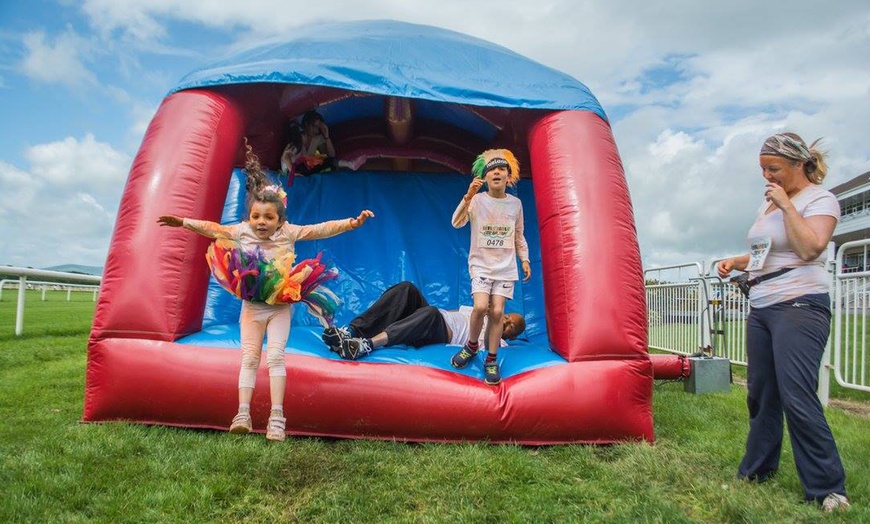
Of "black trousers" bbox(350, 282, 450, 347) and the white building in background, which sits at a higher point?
the white building in background

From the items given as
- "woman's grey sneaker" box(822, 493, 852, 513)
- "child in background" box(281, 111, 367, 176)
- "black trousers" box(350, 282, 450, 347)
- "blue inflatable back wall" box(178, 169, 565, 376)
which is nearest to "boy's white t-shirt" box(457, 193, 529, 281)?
"black trousers" box(350, 282, 450, 347)

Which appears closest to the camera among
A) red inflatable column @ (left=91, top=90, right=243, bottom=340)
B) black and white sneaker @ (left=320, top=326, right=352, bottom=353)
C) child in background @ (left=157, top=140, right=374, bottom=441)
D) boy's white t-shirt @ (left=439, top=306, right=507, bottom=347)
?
child in background @ (left=157, top=140, right=374, bottom=441)

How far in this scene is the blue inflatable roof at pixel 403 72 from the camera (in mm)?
3406

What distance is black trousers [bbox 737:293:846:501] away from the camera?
200cm

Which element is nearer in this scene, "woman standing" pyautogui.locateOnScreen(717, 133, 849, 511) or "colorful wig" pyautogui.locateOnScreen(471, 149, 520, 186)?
"woman standing" pyautogui.locateOnScreen(717, 133, 849, 511)

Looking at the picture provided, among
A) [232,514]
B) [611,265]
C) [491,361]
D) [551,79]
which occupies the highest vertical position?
[551,79]

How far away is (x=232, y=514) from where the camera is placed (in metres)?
1.97

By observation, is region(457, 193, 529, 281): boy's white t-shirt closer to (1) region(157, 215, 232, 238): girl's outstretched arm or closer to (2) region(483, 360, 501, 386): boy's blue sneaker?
(2) region(483, 360, 501, 386): boy's blue sneaker

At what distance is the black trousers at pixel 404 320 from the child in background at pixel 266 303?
3.10ft

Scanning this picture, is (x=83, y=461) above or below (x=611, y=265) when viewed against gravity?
below

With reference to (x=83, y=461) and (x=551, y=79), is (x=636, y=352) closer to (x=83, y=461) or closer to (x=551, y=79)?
(x=551, y=79)

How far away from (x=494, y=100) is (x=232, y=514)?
2527 millimetres

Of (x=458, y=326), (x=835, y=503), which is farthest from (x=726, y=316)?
(x=835, y=503)

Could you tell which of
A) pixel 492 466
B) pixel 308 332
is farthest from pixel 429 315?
pixel 492 466
